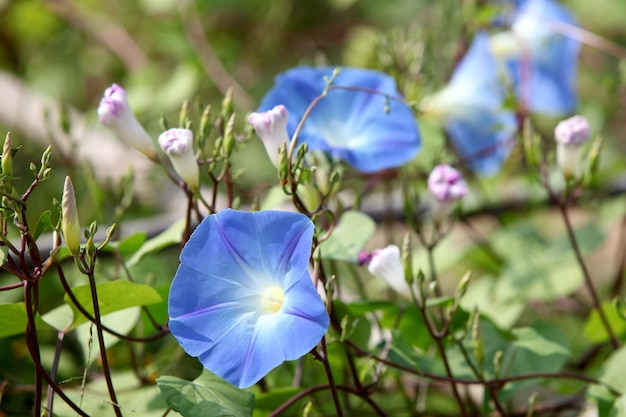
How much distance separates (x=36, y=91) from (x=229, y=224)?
1841 mm

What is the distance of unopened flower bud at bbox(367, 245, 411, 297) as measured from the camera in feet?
2.99

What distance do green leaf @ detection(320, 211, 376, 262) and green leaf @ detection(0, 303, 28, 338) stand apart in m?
0.32

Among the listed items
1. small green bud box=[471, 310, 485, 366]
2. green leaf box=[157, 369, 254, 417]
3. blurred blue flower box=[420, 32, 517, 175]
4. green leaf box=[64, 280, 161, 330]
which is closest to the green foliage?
green leaf box=[64, 280, 161, 330]

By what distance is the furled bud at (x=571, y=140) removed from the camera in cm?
99

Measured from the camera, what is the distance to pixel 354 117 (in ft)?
3.81

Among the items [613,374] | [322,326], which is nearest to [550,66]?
[613,374]

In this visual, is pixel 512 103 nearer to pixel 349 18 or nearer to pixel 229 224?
pixel 229 224

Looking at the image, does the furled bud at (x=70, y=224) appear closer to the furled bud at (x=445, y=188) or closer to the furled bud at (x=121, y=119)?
the furled bud at (x=121, y=119)

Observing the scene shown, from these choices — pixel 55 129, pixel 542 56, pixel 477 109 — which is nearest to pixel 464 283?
pixel 477 109

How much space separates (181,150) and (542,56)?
970 mm

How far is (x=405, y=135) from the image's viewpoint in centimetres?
111

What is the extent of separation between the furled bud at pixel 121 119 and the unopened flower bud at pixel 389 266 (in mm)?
274

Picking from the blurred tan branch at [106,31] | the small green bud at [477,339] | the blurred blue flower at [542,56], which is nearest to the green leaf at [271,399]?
the small green bud at [477,339]

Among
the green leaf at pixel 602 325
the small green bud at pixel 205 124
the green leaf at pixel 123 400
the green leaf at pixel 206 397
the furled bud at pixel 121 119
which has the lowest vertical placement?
the green leaf at pixel 602 325
